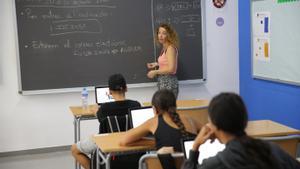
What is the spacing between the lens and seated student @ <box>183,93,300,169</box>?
1759 mm

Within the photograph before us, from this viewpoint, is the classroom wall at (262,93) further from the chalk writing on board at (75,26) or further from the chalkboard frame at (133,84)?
the chalk writing on board at (75,26)

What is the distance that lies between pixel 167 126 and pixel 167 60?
2.70 m

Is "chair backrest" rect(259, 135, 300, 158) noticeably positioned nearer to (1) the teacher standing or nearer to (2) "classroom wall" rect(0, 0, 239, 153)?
(1) the teacher standing

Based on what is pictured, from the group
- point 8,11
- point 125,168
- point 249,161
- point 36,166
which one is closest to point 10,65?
point 8,11

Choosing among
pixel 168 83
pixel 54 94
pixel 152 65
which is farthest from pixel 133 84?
pixel 54 94

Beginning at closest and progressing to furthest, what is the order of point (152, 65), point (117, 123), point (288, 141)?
point (288, 141) → point (117, 123) → point (152, 65)

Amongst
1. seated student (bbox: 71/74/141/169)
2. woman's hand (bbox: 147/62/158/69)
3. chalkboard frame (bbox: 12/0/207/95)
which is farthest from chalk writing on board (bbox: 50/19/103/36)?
seated student (bbox: 71/74/141/169)

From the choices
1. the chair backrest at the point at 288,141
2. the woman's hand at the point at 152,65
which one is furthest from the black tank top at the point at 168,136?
the woman's hand at the point at 152,65

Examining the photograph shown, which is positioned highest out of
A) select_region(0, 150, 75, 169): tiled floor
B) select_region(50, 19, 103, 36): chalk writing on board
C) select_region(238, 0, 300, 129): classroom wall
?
select_region(50, 19, 103, 36): chalk writing on board

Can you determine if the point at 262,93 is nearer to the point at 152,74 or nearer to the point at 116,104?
the point at 152,74

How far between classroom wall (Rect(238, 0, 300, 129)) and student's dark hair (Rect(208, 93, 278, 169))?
3.63 metres

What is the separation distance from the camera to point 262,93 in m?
6.08

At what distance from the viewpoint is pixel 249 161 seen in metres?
1.75

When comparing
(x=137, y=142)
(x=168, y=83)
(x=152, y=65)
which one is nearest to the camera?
(x=137, y=142)
